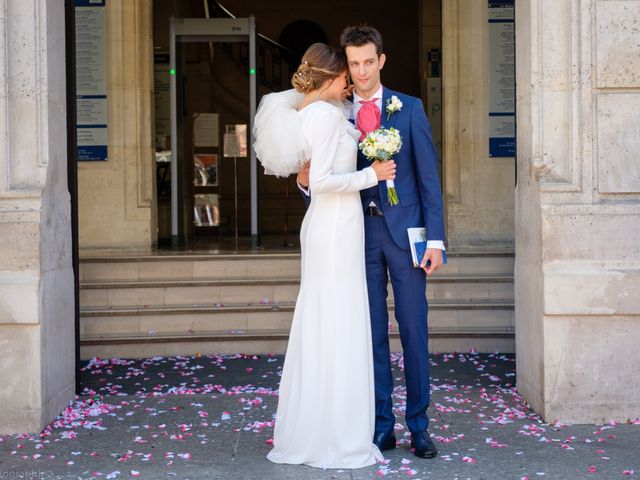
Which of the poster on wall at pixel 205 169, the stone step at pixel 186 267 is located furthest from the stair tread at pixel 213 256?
the poster on wall at pixel 205 169

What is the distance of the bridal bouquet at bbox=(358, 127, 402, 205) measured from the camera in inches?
171

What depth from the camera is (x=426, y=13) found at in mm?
11305

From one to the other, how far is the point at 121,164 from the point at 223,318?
2.71m

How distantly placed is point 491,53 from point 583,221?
4503 mm

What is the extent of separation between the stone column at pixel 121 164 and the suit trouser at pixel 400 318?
533 centimetres

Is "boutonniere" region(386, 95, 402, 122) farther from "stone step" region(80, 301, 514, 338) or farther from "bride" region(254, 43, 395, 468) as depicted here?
"stone step" region(80, 301, 514, 338)

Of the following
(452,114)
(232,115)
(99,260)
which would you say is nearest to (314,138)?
(99,260)

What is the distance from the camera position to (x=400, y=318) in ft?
15.4

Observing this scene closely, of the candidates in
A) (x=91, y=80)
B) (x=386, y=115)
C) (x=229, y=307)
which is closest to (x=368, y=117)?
(x=386, y=115)

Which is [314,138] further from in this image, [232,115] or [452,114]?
[232,115]

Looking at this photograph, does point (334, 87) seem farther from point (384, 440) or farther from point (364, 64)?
point (384, 440)

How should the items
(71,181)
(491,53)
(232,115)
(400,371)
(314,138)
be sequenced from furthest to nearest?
(232,115) < (491,53) < (400,371) < (71,181) < (314,138)

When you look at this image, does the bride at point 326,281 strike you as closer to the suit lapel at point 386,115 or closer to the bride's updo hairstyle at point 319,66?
Result: the bride's updo hairstyle at point 319,66

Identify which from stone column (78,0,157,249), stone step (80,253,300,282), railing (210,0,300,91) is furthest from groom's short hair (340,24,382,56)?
railing (210,0,300,91)
